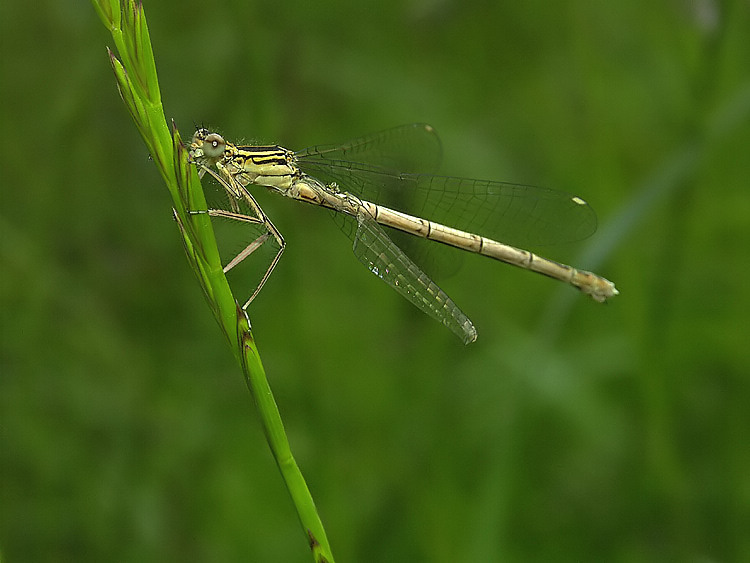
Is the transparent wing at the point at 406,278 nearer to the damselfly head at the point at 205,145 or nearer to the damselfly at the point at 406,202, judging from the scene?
the damselfly at the point at 406,202

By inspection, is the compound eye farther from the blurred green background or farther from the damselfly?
the blurred green background

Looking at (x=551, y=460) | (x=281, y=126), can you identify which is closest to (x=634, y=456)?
(x=551, y=460)

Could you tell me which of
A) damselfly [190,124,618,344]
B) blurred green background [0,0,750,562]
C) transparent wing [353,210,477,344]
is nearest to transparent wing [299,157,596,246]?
damselfly [190,124,618,344]

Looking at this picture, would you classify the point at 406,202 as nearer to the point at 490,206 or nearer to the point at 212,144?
the point at 490,206

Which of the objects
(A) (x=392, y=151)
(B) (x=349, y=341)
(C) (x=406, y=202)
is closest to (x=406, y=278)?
(C) (x=406, y=202)

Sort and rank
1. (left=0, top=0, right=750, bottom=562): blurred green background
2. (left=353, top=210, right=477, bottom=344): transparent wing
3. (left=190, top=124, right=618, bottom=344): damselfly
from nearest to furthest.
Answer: (left=353, top=210, right=477, bottom=344): transparent wing, (left=190, top=124, right=618, bottom=344): damselfly, (left=0, top=0, right=750, bottom=562): blurred green background

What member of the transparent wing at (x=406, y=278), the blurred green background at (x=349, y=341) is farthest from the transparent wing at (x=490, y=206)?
the transparent wing at (x=406, y=278)
